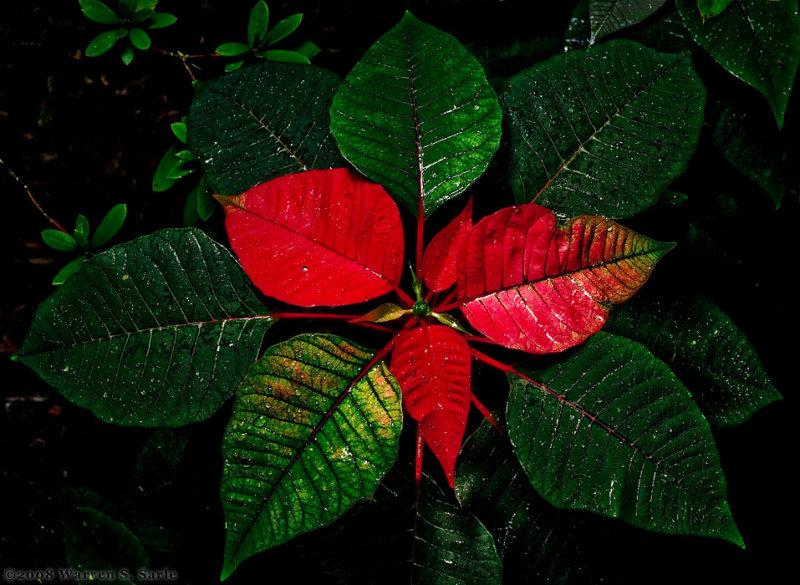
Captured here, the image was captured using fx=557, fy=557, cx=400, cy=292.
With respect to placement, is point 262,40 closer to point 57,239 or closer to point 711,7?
point 57,239

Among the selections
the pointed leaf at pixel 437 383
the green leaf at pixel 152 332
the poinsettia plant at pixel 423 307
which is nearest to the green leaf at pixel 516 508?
the poinsettia plant at pixel 423 307

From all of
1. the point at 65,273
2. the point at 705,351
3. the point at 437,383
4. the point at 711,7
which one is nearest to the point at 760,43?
the point at 711,7

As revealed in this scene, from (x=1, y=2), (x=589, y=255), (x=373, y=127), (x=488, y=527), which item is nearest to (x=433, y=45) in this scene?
(x=373, y=127)

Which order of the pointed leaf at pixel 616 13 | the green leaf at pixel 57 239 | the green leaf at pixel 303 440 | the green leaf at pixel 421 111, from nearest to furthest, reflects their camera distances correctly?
the green leaf at pixel 303 440 < the green leaf at pixel 421 111 < the pointed leaf at pixel 616 13 < the green leaf at pixel 57 239

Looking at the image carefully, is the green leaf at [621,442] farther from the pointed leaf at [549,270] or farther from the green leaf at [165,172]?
the green leaf at [165,172]

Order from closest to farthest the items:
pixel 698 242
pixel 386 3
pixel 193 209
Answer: pixel 698 242 → pixel 193 209 → pixel 386 3

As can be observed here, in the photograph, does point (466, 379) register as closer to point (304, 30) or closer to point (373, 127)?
point (373, 127)

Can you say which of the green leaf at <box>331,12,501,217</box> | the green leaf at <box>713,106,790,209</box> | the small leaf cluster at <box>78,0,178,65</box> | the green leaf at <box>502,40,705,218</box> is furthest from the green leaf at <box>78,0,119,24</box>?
the green leaf at <box>713,106,790,209</box>
